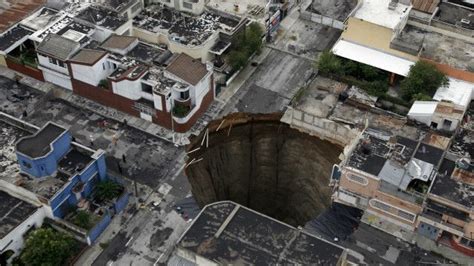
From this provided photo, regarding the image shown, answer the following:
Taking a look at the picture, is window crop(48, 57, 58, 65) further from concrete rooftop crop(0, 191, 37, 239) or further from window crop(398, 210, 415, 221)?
window crop(398, 210, 415, 221)

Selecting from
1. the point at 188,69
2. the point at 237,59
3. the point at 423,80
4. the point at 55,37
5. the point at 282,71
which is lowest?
the point at 282,71

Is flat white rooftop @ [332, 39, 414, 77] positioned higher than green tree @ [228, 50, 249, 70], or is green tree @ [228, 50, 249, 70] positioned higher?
flat white rooftop @ [332, 39, 414, 77]

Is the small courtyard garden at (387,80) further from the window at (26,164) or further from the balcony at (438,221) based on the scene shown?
the window at (26,164)

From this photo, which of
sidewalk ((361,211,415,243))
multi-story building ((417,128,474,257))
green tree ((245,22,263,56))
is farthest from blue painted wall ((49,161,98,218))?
multi-story building ((417,128,474,257))

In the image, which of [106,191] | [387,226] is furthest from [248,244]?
[106,191]

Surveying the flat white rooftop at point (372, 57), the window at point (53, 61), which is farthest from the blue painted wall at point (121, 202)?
the flat white rooftop at point (372, 57)

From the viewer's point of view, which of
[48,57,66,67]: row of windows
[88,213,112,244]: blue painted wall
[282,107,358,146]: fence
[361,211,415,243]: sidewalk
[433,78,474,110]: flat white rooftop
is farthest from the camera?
[48,57,66,67]: row of windows

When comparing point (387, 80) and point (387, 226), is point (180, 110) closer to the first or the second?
point (387, 226)
